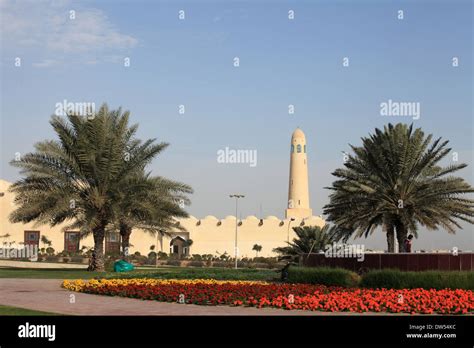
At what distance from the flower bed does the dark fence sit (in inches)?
68.6

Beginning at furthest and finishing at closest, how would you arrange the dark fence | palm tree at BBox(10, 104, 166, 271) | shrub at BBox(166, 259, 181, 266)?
shrub at BBox(166, 259, 181, 266), palm tree at BBox(10, 104, 166, 271), the dark fence

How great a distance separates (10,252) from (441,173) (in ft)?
136

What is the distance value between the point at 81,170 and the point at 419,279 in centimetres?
1646

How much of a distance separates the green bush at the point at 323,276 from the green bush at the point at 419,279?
0.57 metres

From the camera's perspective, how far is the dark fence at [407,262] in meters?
18.3

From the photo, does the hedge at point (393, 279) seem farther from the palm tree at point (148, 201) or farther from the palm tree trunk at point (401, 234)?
the palm tree at point (148, 201)

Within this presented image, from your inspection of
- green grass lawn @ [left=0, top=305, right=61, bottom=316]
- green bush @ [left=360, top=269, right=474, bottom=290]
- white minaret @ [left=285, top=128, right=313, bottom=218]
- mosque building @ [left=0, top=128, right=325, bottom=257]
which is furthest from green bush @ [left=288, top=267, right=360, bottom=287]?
white minaret @ [left=285, top=128, right=313, bottom=218]

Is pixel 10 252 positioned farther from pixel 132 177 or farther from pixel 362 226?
pixel 362 226

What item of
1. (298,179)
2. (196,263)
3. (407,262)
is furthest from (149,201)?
(298,179)

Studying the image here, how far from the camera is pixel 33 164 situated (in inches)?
1111

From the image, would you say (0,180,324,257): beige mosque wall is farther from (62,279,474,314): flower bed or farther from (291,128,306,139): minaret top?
(62,279,474,314): flower bed

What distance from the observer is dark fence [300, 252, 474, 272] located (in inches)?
722

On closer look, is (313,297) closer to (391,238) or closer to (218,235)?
(391,238)
